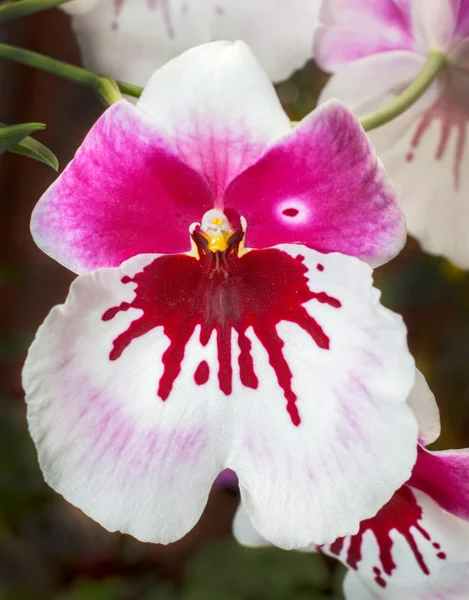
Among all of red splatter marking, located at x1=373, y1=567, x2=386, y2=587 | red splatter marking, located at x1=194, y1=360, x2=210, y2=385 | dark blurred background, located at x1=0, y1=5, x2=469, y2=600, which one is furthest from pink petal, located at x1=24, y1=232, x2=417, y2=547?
dark blurred background, located at x1=0, y1=5, x2=469, y2=600

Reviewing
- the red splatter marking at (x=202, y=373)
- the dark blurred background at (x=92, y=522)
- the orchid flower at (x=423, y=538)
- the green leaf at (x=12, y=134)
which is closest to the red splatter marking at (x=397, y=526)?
the orchid flower at (x=423, y=538)

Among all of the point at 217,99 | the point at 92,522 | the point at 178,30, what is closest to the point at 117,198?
the point at 217,99

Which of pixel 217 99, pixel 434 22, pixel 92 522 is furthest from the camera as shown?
pixel 92 522

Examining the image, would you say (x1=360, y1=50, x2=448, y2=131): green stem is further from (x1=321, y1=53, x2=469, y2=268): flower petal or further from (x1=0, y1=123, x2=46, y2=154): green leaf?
(x1=0, y1=123, x2=46, y2=154): green leaf

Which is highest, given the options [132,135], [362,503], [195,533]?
[132,135]

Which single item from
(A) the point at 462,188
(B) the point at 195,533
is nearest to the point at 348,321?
(A) the point at 462,188

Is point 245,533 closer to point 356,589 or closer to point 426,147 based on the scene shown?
point 356,589

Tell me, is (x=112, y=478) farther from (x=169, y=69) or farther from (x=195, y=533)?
(x=195, y=533)
